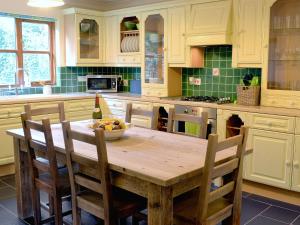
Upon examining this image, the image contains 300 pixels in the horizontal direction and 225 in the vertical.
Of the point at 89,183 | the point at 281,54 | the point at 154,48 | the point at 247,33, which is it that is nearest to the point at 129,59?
the point at 154,48

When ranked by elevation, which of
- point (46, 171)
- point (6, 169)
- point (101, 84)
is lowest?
point (6, 169)

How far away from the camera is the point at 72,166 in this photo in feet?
7.03

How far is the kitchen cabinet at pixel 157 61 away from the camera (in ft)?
14.2

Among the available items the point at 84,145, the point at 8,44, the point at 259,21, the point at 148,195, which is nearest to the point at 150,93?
the point at 259,21

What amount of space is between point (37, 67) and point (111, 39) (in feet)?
3.78

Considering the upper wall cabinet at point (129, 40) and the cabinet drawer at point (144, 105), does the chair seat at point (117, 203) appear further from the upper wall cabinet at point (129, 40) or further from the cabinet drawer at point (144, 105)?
the upper wall cabinet at point (129, 40)

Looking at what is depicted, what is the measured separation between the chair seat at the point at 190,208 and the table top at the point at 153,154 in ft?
0.95

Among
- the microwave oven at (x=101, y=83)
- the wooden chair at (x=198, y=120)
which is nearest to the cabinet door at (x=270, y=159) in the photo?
the wooden chair at (x=198, y=120)

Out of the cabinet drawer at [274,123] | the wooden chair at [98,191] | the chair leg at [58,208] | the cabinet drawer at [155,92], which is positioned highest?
the cabinet drawer at [155,92]

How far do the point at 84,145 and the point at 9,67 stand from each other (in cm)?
281

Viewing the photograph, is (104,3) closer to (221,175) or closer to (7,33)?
(7,33)

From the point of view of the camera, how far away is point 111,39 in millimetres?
5039

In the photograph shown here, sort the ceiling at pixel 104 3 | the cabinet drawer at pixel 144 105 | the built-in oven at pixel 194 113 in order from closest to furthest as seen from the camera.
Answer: the built-in oven at pixel 194 113 < the cabinet drawer at pixel 144 105 < the ceiling at pixel 104 3

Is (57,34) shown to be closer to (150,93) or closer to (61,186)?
(150,93)
